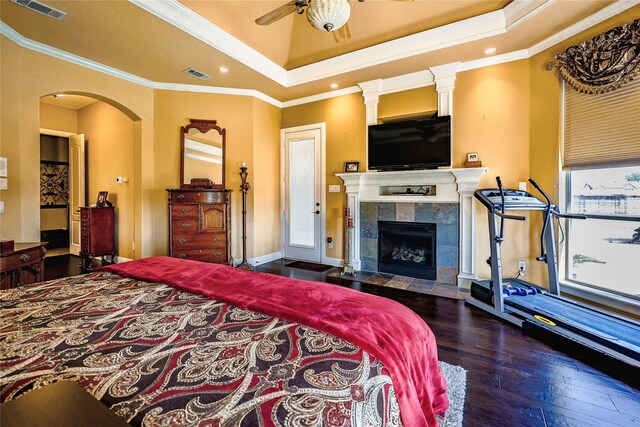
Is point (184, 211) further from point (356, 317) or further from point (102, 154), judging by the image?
point (356, 317)

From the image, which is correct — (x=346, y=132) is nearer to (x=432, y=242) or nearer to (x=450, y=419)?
(x=432, y=242)

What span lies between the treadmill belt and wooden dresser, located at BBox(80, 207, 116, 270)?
19.2ft

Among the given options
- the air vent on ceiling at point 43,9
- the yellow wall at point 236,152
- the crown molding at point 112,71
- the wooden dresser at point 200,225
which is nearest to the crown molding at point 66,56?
the crown molding at point 112,71

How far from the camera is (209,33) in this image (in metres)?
3.31

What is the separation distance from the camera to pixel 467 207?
373cm

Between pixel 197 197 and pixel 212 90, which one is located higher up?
pixel 212 90

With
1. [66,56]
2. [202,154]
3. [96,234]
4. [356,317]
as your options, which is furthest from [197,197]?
[356,317]

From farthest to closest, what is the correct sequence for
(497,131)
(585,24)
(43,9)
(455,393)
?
(497,131) → (585,24) → (43,9) → (455,393)

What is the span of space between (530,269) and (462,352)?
6.55 ft

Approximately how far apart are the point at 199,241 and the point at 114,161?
2.36 m

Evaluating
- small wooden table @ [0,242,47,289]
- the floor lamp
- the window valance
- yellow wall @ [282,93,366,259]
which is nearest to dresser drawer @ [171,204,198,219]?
the floor lamp

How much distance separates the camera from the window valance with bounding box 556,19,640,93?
247 cm

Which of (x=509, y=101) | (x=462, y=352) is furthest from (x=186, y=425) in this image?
(x=509, y=101)

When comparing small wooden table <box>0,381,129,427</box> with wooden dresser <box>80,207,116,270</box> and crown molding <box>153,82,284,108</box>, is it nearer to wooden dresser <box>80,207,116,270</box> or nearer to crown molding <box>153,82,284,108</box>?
crown molding <box>153,82,284,108</box>
